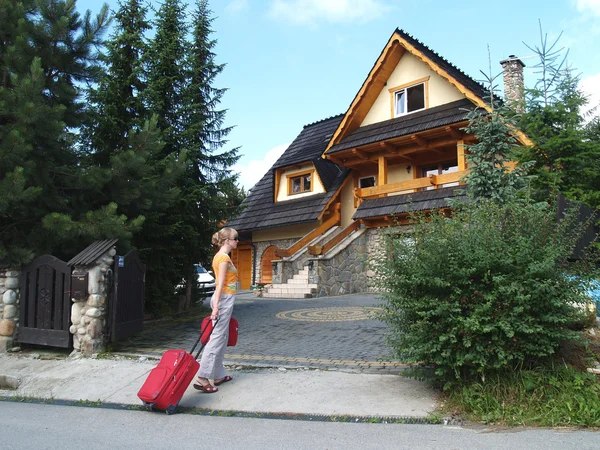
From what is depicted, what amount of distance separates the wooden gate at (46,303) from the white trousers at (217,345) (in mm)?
3323

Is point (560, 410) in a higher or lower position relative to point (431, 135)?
lower

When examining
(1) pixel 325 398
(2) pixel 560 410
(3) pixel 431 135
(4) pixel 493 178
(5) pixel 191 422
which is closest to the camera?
(2) pixel 560 410

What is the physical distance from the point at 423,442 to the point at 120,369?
4514mm

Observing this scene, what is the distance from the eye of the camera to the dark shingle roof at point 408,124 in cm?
1628

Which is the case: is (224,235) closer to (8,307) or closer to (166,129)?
(8,307)

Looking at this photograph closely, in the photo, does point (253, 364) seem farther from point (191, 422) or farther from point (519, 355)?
point (519, 355)

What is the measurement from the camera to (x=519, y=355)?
190 inches

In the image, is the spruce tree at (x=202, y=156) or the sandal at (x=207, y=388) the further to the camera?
the spruce tree at (x=202, y=156)

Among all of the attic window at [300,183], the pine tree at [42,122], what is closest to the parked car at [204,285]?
the pine tree at [42,122]

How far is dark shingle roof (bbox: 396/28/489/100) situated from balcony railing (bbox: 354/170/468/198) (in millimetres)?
2808

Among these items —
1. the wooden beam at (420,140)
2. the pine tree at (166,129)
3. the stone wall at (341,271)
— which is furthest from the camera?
the wooden beam at (420,140)

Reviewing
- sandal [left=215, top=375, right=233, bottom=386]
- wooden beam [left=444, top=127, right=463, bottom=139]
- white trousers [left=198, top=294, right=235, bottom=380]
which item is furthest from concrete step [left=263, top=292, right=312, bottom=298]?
white trousers [left=198, top=294, right=235, bottom=380]

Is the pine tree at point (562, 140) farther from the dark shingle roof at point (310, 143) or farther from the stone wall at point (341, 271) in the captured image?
the dark shingle roof at point (310, 143)

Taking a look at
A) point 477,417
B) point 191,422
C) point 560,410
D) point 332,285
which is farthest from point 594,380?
point 332,285
